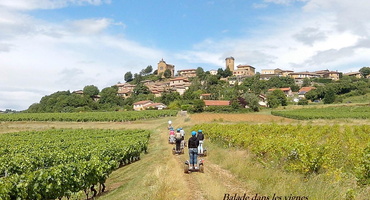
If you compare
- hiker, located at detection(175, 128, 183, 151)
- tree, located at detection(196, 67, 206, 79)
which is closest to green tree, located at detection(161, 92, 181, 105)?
tree, located at detection(196, 67, 206, 79)

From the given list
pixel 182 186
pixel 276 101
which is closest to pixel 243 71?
pixel 276 101

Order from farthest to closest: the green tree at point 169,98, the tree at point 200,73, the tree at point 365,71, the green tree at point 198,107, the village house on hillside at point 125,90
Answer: the tree at point 365,71, the tree at point 200,73, the village house on hillside at point 125,90, the green tree at point 169,98, the green tree at point 198,107

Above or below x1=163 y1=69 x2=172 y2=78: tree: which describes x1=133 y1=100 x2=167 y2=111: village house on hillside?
below

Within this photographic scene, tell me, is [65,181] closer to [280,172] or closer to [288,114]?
[280,172]

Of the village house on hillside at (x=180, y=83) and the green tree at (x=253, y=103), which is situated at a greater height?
the village house on hillside at (x=180, y=83)

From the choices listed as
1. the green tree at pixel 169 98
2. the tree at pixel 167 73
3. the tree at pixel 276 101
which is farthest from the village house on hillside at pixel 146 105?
the tree at pixel 167 73

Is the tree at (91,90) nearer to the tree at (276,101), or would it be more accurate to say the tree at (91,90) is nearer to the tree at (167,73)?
the tree at (167,73)

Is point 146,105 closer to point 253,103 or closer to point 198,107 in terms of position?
point 198,107

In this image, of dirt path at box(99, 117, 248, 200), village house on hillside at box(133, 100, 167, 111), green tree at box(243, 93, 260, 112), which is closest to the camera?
dirt path at box(99, 117, 248, 200)

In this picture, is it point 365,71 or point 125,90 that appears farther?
point 365,71

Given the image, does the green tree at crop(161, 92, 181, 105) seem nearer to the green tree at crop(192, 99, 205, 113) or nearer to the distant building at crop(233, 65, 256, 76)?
the green tree at crop(192, 99, 205, 113)

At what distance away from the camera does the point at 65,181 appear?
12.7 metres

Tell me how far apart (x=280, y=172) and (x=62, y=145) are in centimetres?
2128

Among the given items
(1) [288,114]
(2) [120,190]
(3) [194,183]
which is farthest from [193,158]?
(1) [288,114]
